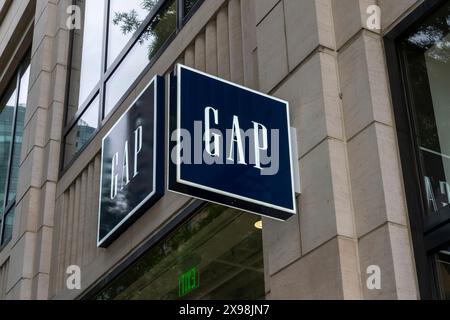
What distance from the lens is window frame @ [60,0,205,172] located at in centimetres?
1009

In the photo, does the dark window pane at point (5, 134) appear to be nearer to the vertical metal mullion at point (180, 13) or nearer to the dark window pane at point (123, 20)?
the dark window pane at point (123, 20)

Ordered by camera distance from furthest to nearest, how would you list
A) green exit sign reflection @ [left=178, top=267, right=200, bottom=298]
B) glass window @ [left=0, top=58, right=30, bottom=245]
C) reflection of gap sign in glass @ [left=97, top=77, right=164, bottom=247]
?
1. glass window @ [left=0, top=58, right=30, bottom=245]
2. reflection of gap sign in glass @ [left=97, top=77, right=164, bottom=247]
3. green exit sign reflection @ [left=178, top=267, right=200, bottom=298]

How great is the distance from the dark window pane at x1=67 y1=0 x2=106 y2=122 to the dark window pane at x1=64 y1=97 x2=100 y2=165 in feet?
1.28

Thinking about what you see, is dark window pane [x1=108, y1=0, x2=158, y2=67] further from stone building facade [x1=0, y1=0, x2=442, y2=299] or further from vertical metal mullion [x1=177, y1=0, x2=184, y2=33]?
stone building facade [x1=0, y1=0, x2=442, y2=299]

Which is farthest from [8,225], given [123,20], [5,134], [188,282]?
[188,282]

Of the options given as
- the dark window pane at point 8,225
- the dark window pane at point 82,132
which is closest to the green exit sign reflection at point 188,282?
the dark window pane at point 82,132

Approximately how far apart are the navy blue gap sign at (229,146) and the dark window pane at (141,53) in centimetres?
387

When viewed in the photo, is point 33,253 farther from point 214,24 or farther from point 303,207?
point 303,207

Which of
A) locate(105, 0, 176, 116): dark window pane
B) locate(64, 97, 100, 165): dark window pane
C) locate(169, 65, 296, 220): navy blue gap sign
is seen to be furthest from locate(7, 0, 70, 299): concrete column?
locate(169, 65, 296, 220): navy blue gap sign

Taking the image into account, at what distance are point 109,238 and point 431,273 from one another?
499cm

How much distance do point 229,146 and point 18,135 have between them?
405 inches

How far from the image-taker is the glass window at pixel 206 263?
7.50 m

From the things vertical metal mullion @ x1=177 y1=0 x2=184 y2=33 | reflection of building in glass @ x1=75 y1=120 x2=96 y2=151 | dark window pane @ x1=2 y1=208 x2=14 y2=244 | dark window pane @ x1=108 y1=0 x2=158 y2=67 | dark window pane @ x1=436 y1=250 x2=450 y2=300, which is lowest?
dark window pane @ x1=436 y1=250 x2=450 y2=300

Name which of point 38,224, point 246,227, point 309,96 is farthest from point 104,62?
point 309,96
